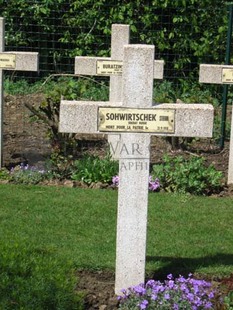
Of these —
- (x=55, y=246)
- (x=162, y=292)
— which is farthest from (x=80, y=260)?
(x=162, y=292)

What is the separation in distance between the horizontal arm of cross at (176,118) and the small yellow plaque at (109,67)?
377 cm

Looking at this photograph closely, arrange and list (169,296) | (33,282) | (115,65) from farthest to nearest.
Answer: (115,65) → (169,296) → (33,282)

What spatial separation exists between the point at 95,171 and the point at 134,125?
3.40 m

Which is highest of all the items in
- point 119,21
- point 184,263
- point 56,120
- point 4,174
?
point 119,21

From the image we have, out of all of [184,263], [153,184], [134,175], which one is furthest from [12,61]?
[134,175]

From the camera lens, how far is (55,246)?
247 inches

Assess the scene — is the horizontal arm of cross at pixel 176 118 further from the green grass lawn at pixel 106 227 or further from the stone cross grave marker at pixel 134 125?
the green grass lawn at pixel 106 227

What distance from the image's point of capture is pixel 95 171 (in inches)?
329

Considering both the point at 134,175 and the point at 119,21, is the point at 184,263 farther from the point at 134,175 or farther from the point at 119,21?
the point at 119,21

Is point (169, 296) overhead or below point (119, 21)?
below

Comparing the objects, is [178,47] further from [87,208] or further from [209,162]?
[87,208]

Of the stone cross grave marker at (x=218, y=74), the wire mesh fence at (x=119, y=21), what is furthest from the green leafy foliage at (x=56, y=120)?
the wire mesh fence at (x=119, y=21)

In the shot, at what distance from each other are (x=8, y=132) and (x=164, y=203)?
3.54 m

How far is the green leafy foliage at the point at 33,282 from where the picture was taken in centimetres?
441
